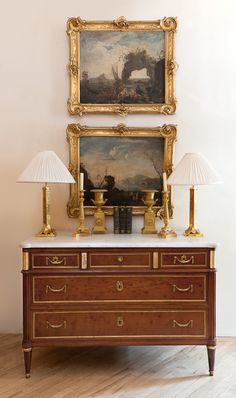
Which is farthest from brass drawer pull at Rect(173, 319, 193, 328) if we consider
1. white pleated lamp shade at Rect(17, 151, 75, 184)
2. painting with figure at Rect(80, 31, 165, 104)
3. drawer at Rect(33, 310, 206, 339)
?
painting with figure at Rect(80, 31, 165, 104)

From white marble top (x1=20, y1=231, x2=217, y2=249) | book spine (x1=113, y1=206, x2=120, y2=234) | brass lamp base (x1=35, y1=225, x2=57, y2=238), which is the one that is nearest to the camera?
white marble top (x1=20, y1=231, x2=217, y2=249)

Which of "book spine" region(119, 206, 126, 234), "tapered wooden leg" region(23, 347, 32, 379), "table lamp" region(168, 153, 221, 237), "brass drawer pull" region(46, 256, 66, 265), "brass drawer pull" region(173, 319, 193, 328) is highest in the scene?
"table lamp" region(168, 153, 221, 237)

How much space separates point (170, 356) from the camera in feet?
10.8

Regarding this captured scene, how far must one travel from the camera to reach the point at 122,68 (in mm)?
3607

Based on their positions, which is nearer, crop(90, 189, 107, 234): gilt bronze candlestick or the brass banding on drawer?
the brass banding on drawer

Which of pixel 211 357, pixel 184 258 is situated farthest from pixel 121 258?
pixel 211 357

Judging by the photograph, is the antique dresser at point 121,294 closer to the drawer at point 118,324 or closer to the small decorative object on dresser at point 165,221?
the drawer at point 118,324

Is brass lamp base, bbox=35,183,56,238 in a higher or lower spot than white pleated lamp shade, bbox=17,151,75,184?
lower

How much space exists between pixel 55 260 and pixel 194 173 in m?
1.27

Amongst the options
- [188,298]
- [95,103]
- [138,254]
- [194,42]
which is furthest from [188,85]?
[188,298]

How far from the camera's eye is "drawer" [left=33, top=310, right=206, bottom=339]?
9.53ft

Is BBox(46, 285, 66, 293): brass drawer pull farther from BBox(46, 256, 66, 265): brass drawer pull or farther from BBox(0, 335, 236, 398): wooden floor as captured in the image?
BBox(0, 335, 236, 398): wooden floor

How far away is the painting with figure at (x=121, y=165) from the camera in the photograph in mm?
3602

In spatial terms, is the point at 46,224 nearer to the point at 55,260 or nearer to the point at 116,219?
the point at 55,260
